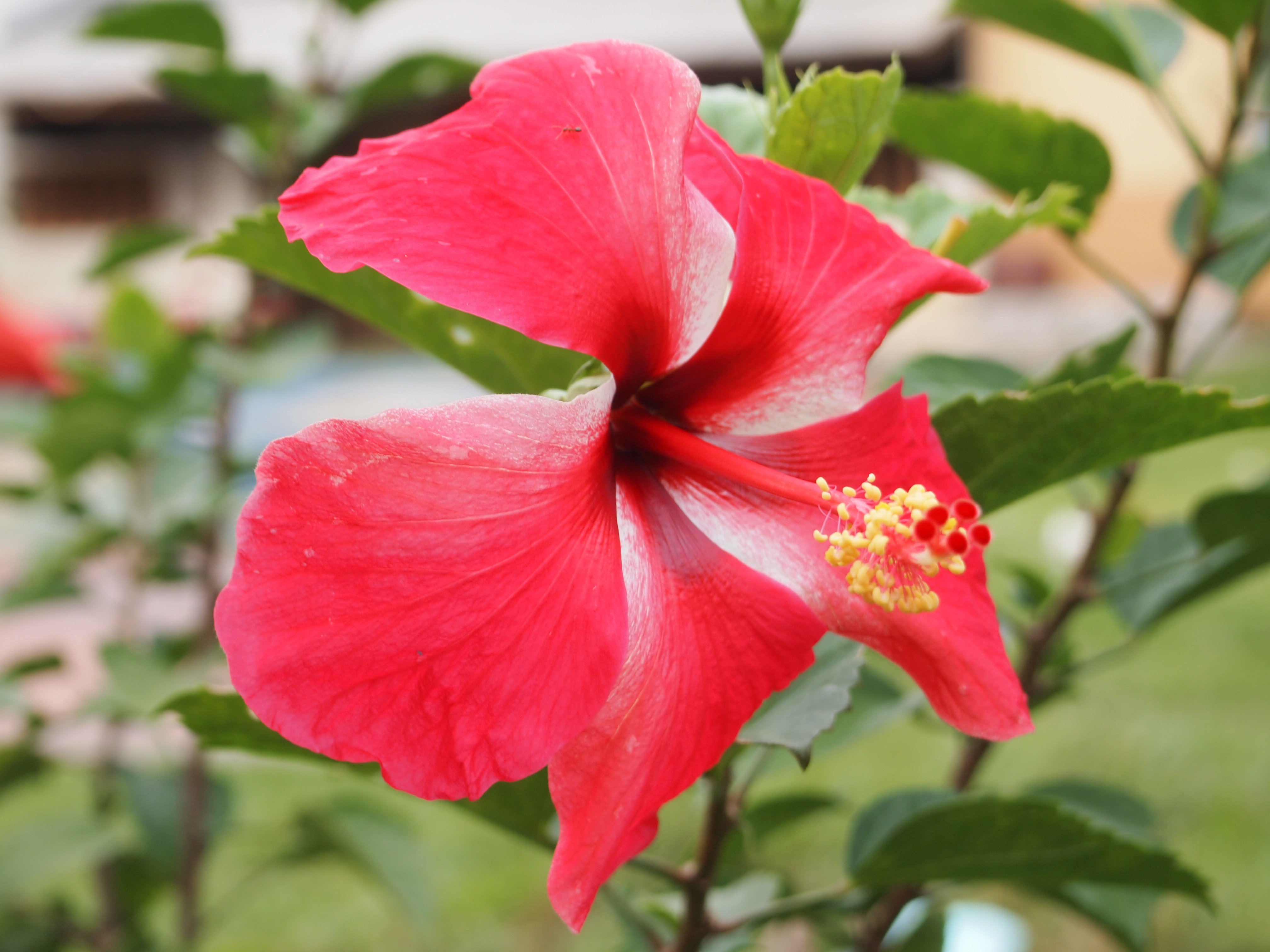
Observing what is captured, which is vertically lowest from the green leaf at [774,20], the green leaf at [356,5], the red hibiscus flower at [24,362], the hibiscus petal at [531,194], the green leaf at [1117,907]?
the red hibiscus flower at [24,362]

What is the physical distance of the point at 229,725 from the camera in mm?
538

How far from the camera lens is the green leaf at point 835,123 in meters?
0.47

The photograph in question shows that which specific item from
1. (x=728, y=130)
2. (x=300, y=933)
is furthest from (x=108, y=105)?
(x=728, y=130)

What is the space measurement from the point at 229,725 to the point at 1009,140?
2.11ft

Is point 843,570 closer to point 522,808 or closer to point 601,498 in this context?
point 601,498

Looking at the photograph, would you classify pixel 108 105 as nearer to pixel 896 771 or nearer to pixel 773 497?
pixel 896 771

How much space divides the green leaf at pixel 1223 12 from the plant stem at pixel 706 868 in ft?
2.20

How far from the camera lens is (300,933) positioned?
2.04m

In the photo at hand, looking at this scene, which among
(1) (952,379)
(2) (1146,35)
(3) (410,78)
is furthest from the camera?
(3) (410,78)

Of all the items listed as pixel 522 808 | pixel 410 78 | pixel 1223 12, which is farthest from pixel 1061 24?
pixel 410 78

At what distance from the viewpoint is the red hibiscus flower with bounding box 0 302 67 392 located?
170cm

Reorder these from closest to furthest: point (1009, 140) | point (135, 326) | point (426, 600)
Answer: point (426, 600) → point (1009, 140) → point (135, 326)

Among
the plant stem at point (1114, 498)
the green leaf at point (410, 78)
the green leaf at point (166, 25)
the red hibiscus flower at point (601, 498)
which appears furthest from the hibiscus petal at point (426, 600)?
the green leaf at point (166, 25)

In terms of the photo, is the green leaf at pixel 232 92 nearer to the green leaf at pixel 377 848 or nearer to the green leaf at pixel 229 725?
the green leaf at pixel 377 848
